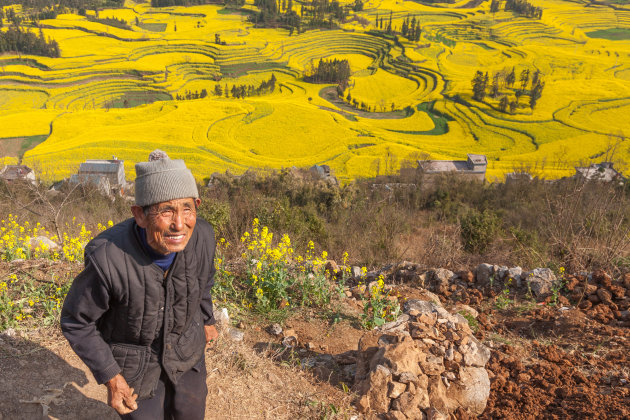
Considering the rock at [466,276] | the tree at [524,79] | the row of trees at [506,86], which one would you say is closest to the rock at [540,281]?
the rock at [466,276]

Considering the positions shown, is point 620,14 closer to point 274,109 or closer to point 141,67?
point 274,109

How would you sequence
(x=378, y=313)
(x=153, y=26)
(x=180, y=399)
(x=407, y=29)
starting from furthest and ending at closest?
(x=153, y=26) → (x=407, y=29) → (x=378, y=313) → (x=180, y=399)

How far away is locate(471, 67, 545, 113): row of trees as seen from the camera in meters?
41.9

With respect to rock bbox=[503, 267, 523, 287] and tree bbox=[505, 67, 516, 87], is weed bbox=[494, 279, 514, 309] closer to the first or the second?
rock bbox=[503, 267, 523, 287]

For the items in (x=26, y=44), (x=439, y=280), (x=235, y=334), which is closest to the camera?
(x=235, y=334)

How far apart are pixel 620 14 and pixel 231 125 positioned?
68021 millimetres

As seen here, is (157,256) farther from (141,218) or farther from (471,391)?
(471,391)

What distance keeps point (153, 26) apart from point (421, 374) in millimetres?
75580

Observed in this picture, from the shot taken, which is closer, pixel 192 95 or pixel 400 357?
pixel 400 357

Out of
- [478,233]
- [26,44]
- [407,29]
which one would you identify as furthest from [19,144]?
[407,29]

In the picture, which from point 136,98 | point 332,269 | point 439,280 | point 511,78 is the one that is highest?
point 332,269

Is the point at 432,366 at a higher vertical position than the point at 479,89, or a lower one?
higher

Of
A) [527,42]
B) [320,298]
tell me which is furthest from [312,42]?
[320,298]

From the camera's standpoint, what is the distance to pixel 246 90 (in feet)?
156
